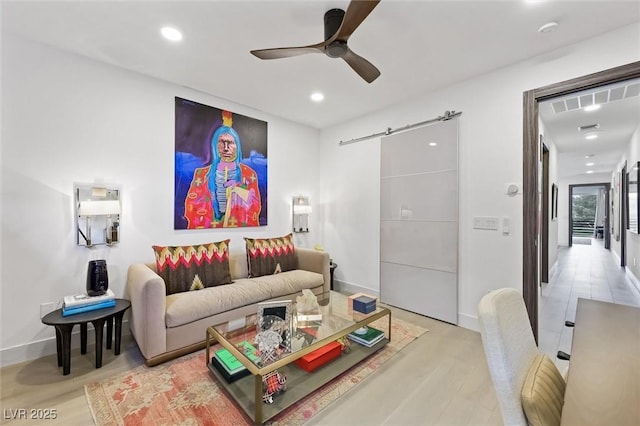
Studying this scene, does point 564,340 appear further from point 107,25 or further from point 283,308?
point 107,25

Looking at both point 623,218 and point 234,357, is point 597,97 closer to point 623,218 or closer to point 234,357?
point 234,357

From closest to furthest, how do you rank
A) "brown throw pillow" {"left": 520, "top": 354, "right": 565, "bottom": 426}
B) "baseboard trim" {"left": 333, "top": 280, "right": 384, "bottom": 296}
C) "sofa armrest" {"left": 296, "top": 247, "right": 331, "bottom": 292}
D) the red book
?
"brown throw pillow" {"left": 520, "top": 354, "right": 565, "bottom": 426}
the red book
"sofa armrest" {"left": 296, "top": 247, "right": 331, "bottom": 292}
"baseboard trim" {"left": 333, "top": 280, "right": 384, "bottom": 296}

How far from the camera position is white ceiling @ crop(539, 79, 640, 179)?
106 inches

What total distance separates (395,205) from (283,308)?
2.17 m

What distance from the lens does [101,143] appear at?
2.62 m

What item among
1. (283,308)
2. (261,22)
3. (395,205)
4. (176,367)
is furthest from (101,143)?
(395,205)

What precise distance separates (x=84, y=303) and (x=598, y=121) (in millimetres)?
6548

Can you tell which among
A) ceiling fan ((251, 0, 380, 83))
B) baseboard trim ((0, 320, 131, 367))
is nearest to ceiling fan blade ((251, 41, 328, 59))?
ceiling fan ((251, 0, 380, 83))

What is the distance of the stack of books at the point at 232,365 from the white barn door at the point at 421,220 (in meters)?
2.26

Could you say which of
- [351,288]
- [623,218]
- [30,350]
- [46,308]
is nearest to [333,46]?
[46,308]

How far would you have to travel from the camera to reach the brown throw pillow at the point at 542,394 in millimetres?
776

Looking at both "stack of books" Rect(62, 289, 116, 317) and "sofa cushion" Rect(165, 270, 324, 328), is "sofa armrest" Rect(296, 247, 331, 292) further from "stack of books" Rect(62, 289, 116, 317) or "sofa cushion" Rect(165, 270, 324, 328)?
"stack of books" Rect(62, 289, 116, 317)

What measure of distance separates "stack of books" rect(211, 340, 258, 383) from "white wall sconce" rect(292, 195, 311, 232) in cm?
242

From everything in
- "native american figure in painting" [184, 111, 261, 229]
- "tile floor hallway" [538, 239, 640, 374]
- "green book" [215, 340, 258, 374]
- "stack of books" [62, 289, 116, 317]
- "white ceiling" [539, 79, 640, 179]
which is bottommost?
"tile floor hallway" [538, 239, 640, 374]
